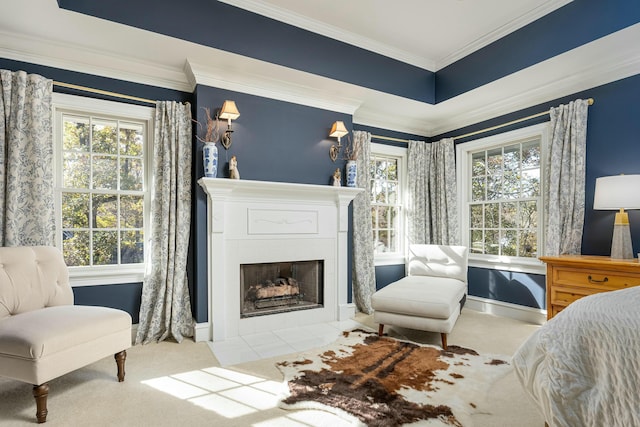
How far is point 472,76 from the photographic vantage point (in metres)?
3.62

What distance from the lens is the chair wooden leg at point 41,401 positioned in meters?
1.79

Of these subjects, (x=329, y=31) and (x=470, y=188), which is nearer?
(x=329, y=31)

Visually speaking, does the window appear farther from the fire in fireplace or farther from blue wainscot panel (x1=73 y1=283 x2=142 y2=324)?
blue wainscot panel (x1=73 y1=283 x2=142 y2=324)

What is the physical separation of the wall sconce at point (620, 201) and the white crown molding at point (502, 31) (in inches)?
63.1

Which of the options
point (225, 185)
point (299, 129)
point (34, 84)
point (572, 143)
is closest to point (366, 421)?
point (225, 185)

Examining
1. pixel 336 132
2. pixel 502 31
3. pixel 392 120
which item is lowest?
pixel 336 132

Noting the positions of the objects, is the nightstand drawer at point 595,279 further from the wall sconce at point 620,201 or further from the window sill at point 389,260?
the window sill at point 389,260

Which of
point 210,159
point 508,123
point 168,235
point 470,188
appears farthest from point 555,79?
point 168,235

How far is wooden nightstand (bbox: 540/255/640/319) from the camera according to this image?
2.60 metres

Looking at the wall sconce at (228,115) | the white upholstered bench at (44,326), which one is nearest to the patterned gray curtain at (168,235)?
the wall sconce at (228,115)

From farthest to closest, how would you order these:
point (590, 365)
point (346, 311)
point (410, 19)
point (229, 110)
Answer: point (346, 311), point (410, 19), point (229, 110), point (590, 365)

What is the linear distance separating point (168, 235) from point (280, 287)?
128 cm

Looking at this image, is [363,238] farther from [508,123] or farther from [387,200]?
[508,123]

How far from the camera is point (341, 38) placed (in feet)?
11.3
